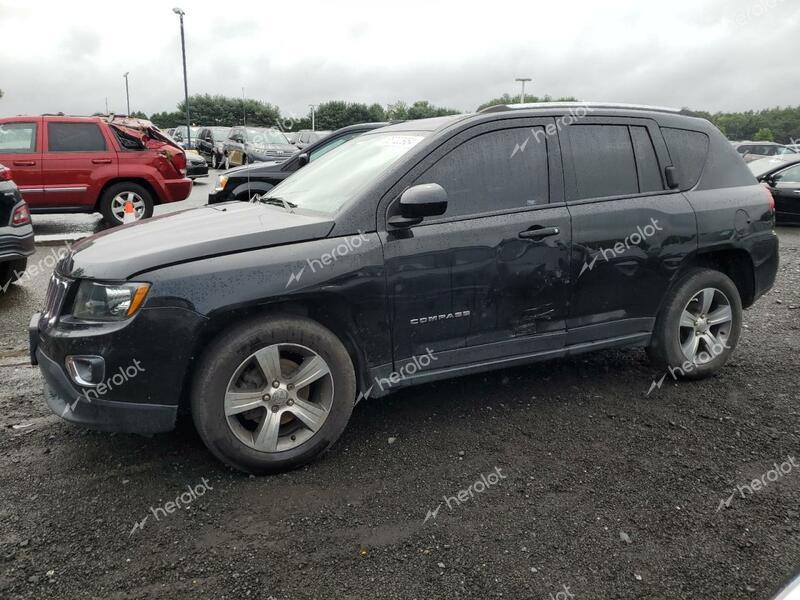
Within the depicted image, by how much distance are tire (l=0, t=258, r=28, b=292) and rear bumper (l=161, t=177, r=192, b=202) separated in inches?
151

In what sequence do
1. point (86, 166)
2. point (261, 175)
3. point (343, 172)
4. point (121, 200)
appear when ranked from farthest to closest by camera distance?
point (121, 200), point (86, 166), point (261, 175), point (343, 172)

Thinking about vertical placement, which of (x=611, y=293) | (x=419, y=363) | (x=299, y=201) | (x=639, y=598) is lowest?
(x=639, y=598)

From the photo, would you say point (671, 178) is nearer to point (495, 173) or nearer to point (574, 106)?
point (574, 106)

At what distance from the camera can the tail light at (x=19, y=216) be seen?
6.05 metres

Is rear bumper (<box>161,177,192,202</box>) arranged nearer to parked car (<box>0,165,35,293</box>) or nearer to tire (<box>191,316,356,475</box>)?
parked car (<box>0,165,35,293</box>)

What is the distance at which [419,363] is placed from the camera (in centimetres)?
334

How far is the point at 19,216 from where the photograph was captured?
611 cm

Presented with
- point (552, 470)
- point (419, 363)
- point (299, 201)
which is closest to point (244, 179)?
point (299, 201)

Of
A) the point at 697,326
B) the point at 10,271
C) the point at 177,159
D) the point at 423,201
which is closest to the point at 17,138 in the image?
the point at 177,159

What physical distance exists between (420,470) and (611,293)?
5.44ft

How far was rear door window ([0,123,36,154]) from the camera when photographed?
968 cm

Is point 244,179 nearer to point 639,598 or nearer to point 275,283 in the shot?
point 275,283

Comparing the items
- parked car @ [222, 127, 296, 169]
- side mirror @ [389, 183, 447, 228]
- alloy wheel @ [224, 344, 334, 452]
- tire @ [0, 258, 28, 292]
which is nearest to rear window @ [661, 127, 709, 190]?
side mirror @ [389, 183, 447, 228]

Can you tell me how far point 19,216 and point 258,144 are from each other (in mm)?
13631
